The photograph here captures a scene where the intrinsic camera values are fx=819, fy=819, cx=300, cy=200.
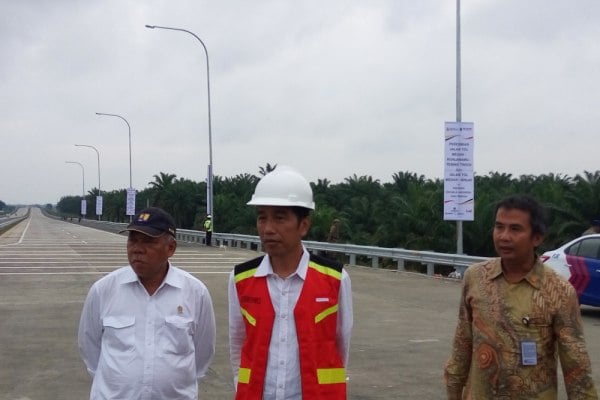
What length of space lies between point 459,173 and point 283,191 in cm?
1719

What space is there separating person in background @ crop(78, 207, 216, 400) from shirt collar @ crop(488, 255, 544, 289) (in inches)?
53.4

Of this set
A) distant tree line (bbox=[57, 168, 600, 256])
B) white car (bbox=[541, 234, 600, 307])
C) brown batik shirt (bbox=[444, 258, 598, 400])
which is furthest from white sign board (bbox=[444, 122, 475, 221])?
brown batik shirt (bbox=[444, 258, 598, 400])

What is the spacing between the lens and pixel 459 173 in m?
20.1

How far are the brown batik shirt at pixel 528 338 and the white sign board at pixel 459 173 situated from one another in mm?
16727

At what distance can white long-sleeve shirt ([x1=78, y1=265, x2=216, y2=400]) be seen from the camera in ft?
11.8

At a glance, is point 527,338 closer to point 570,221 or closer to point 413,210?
point 570,221

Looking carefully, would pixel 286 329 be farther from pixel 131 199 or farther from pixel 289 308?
pixel 131 199

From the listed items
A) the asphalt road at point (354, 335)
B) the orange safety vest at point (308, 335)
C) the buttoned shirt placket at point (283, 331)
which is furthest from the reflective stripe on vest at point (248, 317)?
the asphalt road at point (354, 335)

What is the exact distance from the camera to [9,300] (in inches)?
609

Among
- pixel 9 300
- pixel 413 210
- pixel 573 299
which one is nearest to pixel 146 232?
pixel 573 299

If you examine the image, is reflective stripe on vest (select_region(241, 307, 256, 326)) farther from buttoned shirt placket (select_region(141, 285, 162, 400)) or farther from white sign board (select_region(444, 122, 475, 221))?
white sign board (select_region(444, 122, 475, 221))

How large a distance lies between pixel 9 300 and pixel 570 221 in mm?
17141

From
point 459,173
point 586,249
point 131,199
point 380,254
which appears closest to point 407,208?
point 380,254

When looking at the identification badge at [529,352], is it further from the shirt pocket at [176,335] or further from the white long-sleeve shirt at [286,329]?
the shirt pocket at [176,335]
